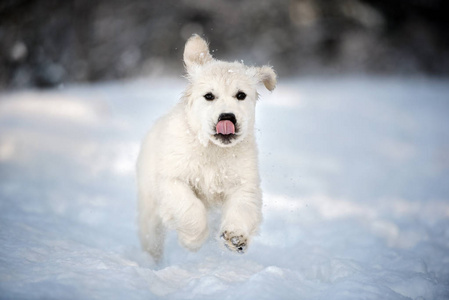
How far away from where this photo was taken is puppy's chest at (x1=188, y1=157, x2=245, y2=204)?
383 cm

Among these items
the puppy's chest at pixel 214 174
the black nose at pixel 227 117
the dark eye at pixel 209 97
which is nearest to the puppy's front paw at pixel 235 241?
the puppy's chest at pixel 214 174

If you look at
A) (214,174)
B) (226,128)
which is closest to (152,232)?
(214,174)

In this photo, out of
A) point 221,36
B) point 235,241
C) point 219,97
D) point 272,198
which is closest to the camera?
point 235,241

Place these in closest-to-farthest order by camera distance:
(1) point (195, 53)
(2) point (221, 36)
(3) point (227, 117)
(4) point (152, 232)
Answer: (3) point (227, 117)
(1) point (195, 53)
(4) point (152, 232)
(2) point (221, 36)

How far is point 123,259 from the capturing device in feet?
11.7

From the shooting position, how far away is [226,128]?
355 centimetres

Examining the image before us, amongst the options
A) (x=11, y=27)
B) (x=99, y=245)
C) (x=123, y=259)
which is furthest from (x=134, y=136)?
(x=11, y=27)

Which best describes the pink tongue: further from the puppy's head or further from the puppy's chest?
the puppy's chest

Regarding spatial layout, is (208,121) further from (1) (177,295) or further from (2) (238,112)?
(1) (177,295)

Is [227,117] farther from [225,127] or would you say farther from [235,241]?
[235,241]

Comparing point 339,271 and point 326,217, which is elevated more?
point 326,217

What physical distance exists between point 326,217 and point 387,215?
1143 millimetres

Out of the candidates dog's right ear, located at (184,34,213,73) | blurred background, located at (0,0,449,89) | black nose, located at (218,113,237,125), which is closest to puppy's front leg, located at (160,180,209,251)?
black nose, located at (218,113,237,125)

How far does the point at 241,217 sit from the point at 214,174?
1.82 ft
